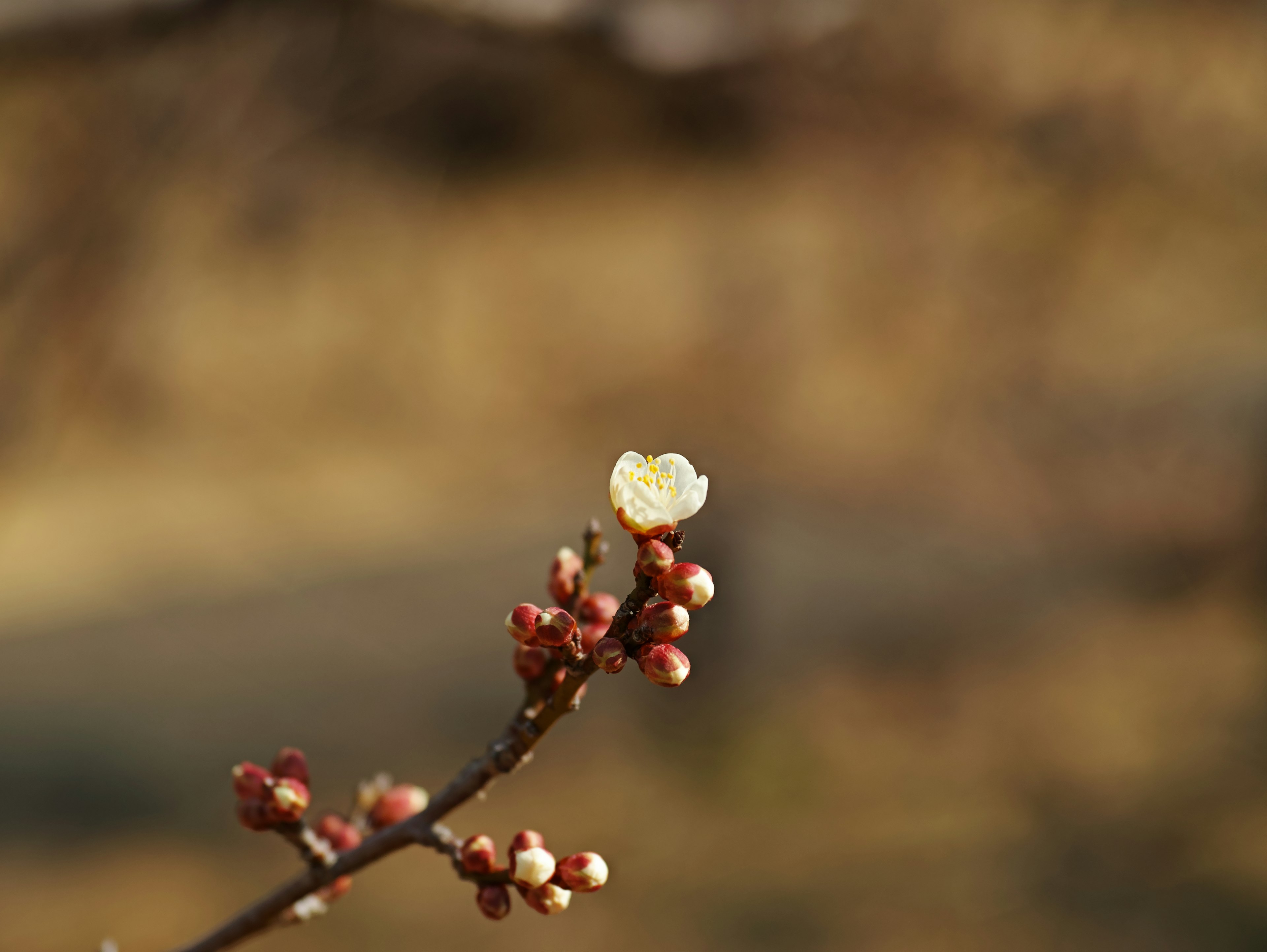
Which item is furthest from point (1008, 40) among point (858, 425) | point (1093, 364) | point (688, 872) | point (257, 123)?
point (688, 872)

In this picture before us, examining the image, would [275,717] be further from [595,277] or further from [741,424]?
[595,277]

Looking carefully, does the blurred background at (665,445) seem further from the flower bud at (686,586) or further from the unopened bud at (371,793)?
the flower bud at (686,586)

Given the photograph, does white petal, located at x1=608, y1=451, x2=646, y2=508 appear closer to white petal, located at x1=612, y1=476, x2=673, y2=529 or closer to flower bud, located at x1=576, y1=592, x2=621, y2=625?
white petal, located at x1=612, y1=476, x2=673, y2=529

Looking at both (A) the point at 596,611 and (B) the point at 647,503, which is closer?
(B) the point at 647,503

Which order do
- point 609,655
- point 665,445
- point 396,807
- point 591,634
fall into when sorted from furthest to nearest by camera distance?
1. point 665,445
2. point 396,807
3. point 591,634
4. point 609,655

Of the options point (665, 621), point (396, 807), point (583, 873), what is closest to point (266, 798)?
point (396, 807)

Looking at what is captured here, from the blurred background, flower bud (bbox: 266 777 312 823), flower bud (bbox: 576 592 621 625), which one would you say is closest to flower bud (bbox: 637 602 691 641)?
flower bud (bbox: 576 592 621 625)

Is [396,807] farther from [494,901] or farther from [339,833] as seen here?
[494,901]
